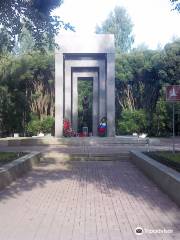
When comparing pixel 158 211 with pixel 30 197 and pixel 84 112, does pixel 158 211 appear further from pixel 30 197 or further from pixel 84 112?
pixel 84 112

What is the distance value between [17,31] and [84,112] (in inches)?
1411

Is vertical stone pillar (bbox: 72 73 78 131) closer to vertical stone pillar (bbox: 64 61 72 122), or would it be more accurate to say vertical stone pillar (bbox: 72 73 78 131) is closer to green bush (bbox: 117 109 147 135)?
vertical stone pillar (bbox: 64 61 72 122)

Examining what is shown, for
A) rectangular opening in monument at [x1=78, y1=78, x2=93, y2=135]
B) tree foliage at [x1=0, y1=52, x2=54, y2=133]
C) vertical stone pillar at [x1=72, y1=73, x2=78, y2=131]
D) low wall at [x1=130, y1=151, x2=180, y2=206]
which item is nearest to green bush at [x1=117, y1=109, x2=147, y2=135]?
rectangular opening in monument at [x1=78, y1=78, x2=93, y2=135]

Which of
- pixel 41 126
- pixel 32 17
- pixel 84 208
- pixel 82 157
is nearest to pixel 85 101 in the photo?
pixel 41 126

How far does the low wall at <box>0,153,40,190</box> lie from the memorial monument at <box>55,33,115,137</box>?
48.8 ft

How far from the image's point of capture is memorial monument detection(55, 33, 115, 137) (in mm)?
32938

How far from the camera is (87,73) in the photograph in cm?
3709

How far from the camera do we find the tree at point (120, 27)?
68250 millimetres

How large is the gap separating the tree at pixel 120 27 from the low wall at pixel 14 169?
168ft

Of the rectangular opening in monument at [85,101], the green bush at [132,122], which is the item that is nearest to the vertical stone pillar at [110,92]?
the green bush at [132,122]

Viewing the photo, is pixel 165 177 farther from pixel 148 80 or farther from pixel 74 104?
pixel 148 80

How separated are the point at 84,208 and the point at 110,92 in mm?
23521

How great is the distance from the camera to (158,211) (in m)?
9.48

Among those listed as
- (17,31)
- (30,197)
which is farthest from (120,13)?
(30,197)
